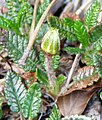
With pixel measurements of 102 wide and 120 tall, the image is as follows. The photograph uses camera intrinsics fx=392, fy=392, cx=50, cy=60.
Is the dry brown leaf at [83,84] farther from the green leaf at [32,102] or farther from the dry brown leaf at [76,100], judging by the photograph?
the green leaf at [32,102]

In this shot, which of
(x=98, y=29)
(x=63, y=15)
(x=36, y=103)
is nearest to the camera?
(x=36, y=103)

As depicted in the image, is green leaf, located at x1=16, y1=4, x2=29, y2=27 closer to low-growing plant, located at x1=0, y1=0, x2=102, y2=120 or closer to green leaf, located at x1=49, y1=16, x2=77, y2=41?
low-growing plant, located at x1=0, y1=0, x2=102, y2=120

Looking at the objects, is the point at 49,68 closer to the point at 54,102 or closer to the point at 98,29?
the point at 54,102

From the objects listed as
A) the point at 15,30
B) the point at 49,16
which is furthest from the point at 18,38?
the point at 49,16

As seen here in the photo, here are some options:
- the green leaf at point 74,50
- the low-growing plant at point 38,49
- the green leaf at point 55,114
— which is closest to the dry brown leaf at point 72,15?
the low-growing plant at point 38,49

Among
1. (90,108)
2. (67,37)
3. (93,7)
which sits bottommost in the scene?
(90,108)

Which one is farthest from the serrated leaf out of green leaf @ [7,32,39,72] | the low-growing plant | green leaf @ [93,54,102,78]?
green leaf @ [93,54,102,78]

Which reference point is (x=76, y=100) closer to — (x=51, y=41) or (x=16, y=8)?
(x=51, y=41)
